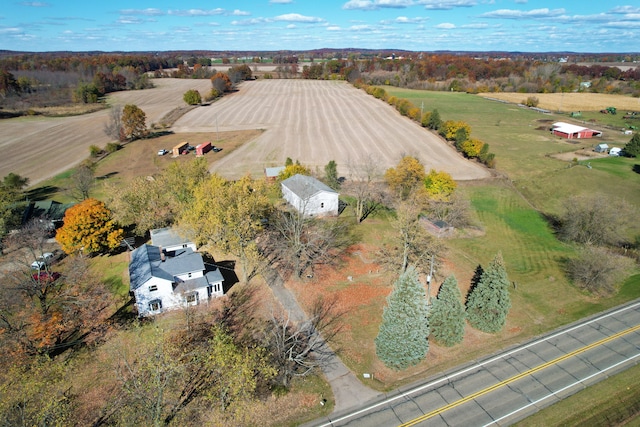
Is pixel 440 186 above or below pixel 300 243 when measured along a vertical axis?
above

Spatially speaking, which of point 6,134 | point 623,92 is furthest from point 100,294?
point 623,92

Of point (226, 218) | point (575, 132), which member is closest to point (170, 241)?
point (226, 218)

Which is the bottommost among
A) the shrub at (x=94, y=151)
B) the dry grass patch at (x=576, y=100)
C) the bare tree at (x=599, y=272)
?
the bare tree at (x=599, y=272)

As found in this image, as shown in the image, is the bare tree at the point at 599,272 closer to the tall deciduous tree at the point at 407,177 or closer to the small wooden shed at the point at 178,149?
the tall deciduous tree at the point at 407,177

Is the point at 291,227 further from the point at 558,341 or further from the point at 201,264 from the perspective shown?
the point at 558,341

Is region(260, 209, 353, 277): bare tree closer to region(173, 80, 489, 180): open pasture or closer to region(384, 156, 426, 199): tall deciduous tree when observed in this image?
region(384, 156, 426, 199): tall deciduous tree

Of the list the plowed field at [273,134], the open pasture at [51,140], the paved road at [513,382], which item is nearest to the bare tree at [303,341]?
the paved road at [513,382]

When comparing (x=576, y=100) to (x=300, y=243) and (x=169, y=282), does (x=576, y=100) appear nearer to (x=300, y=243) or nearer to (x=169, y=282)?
(x=300, y=243)

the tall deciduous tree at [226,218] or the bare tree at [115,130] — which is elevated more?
the bare tree at [115,130]
